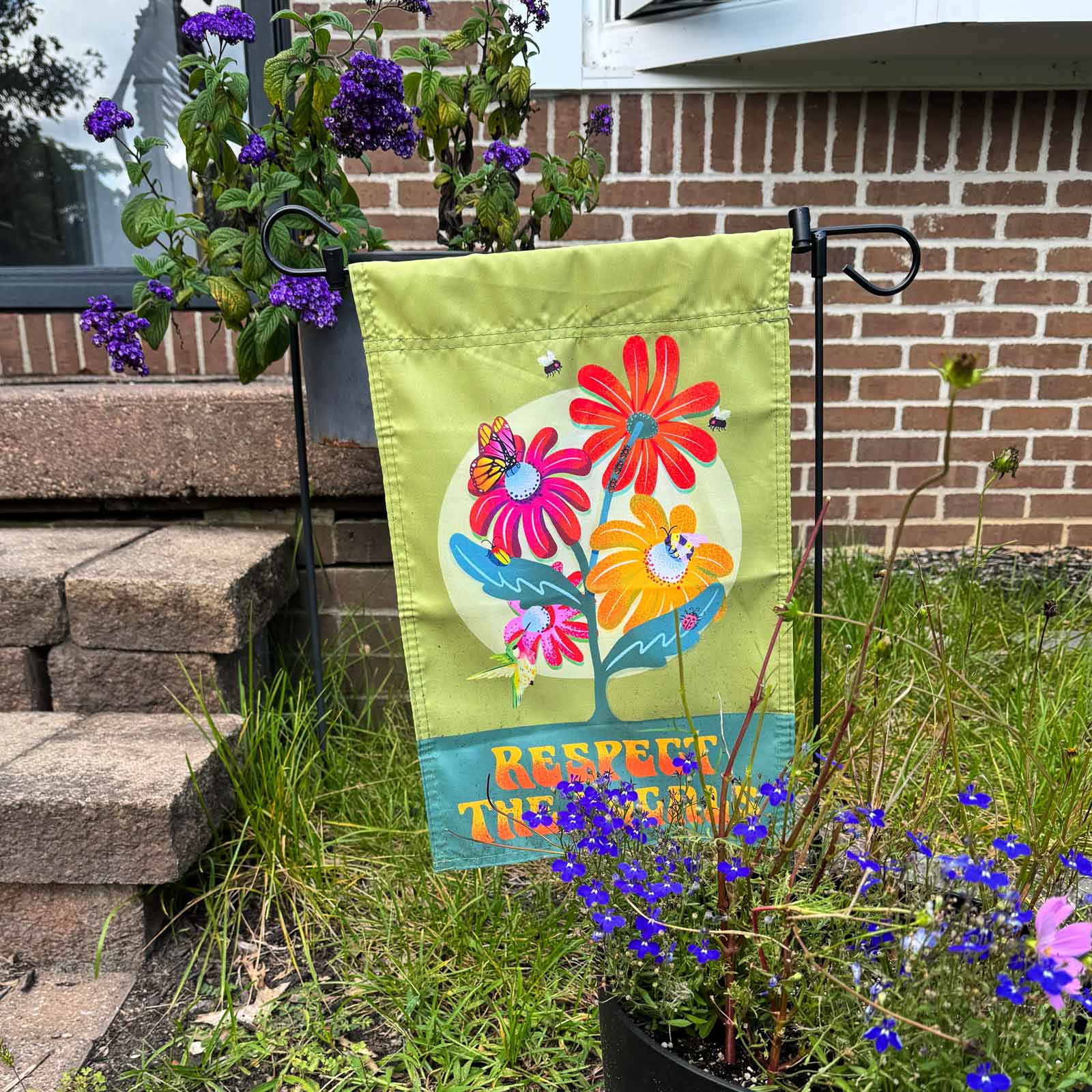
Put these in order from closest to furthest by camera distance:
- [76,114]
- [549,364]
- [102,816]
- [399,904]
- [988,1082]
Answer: [988,1082] < [549,364] < [102,816] < [399,904] < [76,114]

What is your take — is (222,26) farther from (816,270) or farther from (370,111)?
(816,270)

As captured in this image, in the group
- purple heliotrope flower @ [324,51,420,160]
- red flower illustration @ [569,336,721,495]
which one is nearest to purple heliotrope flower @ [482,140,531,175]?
purple heliotrope flower @ [324,51,420,160]

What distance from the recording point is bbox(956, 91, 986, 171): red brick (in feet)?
8.36

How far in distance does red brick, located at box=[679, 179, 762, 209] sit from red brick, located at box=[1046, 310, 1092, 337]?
3.17 ft

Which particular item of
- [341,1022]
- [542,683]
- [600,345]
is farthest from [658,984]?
[600,345]

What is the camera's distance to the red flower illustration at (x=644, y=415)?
4.86 feet

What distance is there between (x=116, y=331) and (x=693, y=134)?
5.48ft

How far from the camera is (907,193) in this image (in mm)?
2604

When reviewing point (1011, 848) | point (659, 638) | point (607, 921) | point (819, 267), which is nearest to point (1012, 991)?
point (1011, 848)

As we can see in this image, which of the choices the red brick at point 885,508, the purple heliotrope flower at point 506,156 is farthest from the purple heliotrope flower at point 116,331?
the red brick at point 885,508

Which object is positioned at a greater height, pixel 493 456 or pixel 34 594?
pixel 493 456

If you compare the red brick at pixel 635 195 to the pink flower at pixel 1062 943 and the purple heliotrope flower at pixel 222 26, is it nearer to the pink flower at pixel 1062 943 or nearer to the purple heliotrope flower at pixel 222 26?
the purple heliotrope flower at pixel 222 26

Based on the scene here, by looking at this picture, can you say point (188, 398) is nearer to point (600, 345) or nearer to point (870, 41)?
point (600, 345)

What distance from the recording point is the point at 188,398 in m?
2.29
